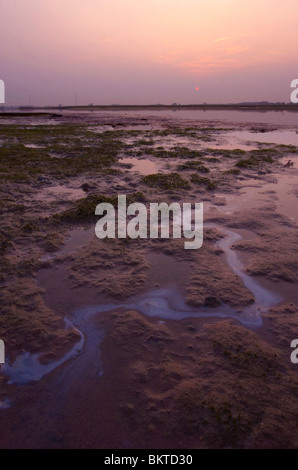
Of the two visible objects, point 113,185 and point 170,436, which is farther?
point 113,185

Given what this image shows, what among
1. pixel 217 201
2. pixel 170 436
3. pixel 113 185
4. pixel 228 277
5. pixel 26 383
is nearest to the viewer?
pixel 170 436

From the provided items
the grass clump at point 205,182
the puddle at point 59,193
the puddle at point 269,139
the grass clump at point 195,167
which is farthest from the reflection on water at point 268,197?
the puddle at point 269,139

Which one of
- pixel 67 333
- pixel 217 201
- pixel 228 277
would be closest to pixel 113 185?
pixel 217 201

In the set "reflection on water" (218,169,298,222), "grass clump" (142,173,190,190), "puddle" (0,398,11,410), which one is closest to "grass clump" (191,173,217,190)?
"grass clump" (142,173,190,190)

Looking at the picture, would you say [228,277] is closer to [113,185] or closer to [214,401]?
[214,401]

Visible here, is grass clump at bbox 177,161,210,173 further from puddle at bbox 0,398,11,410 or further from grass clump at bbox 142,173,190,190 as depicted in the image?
puddle at bbox 0,398,11,410

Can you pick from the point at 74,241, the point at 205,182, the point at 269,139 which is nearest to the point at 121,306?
the point at 74,241
